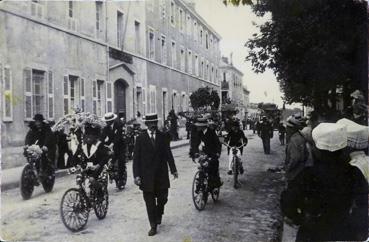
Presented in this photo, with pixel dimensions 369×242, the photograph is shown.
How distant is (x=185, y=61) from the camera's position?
9.91m

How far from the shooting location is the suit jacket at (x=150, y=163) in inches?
224

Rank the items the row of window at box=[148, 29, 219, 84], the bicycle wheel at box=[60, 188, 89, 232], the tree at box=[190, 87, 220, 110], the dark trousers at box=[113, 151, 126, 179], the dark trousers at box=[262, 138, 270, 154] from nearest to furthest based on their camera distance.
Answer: the bicycle wheel at box=[60, 188, 89, 232], the tree at box=[190, 87, 220, 110], the dark trousers at box=[113, 151, 126, 179], the row of window at box=[148, 29, 219, 84], the dark trousers at box=[262, 138, 270, 154]

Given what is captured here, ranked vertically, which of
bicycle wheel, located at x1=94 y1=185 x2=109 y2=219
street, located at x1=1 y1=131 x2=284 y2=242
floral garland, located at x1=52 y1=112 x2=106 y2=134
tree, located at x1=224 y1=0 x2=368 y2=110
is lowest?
street, located at x1=1 y1=131 x2=284 y2=242

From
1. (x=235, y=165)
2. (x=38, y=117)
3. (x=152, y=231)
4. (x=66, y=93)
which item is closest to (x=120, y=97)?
(x=66, y=93)

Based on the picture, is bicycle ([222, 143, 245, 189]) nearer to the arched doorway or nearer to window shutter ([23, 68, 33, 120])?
the arched doorway

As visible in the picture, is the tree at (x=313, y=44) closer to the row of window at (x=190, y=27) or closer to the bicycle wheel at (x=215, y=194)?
the row of window at (x=190, y=27)

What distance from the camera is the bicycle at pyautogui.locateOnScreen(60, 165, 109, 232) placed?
5.58 metres

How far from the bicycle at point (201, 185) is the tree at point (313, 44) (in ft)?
5.63

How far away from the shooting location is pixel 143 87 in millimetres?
9094

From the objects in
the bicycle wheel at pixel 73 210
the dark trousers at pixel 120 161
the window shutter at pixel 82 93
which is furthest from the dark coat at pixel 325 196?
the dark trousers at pixel 120 161

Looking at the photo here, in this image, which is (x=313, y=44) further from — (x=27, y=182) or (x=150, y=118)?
(x=27, y=182)

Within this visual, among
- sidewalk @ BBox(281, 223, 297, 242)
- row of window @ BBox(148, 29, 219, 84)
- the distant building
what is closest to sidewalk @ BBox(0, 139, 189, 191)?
the distant building

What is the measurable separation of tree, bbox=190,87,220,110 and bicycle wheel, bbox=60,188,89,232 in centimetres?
291

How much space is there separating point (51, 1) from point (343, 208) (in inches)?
216
